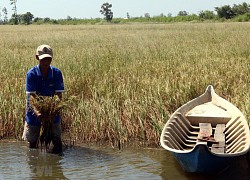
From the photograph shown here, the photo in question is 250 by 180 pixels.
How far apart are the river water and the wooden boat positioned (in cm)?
26

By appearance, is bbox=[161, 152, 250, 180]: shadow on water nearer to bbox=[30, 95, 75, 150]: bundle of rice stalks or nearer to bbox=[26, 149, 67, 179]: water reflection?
bbox=[26, 149, 67, 179]: water reflection

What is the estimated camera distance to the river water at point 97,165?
527 centimetres

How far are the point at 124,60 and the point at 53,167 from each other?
525 centimetres

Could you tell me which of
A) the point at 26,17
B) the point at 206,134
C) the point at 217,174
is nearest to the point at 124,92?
the point at 206,134

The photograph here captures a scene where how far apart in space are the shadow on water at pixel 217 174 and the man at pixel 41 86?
152 cm

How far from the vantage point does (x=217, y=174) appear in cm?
498

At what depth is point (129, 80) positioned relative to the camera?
7906mm

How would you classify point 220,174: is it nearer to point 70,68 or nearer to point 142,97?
point 142,97

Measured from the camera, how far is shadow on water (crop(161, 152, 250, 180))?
5.04 meters

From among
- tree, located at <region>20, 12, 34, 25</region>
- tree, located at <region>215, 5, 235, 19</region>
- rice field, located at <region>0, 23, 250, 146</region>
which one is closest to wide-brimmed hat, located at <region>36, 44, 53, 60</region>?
rice field, located at <region>0, 23, 250, 146</region>

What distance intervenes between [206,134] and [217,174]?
813mm

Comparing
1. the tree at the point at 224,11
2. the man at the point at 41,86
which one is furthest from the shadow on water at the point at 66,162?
the tree at the point at 224,11

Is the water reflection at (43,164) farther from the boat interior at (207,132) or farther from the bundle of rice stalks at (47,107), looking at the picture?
the boat interior at (207,132)

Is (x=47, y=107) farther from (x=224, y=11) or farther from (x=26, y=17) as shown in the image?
(x=26, y=17)
